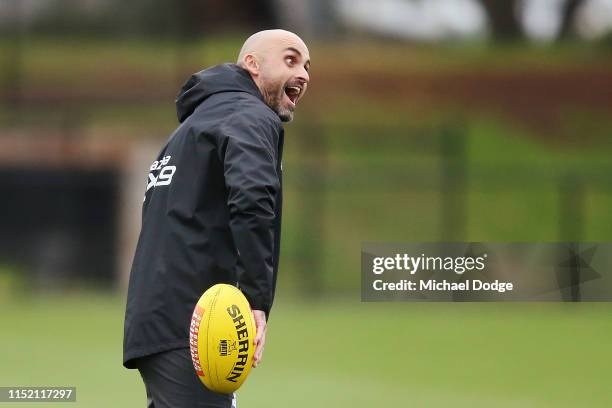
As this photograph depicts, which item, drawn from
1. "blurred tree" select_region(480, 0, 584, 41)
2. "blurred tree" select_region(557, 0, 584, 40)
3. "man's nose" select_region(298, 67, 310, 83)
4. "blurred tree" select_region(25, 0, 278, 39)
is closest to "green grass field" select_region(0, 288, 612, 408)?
"man's nose" select_region(298, 67, 310, 83)

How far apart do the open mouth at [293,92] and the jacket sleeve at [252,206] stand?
0.47 meters

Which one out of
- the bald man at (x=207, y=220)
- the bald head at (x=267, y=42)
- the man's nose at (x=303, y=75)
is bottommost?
the bald man at (x=207, y=220)

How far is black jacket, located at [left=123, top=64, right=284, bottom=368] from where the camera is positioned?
5.29 m

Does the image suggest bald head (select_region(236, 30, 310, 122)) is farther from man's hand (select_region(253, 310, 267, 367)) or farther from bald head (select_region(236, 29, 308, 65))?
man's hand (select_region(253, 310, 267, 367))

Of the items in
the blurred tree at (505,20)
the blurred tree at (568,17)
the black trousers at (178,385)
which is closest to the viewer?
the black trousers at (178,385)

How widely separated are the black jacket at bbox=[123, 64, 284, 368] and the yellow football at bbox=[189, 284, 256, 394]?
0.23 feet

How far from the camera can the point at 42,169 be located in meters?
21.3

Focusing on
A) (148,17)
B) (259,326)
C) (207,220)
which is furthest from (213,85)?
(148,17)

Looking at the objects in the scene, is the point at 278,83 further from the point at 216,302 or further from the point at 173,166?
the point at 216,302

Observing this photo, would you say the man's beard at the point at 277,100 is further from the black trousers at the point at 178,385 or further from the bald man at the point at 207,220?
the black trousers at the point at 178,385

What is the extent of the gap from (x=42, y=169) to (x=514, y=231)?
8894 mm

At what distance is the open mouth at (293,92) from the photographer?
5.75 meters

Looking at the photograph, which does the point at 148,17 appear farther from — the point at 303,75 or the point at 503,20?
the point at 303,75

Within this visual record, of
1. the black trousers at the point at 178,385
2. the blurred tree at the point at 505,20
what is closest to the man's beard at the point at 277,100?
the black trousers at the point at 178,385
